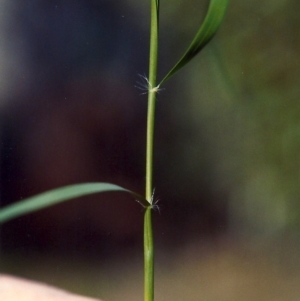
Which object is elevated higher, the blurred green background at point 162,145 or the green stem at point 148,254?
the blurred green background at point 162,145

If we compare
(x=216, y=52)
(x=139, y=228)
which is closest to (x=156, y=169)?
(x=139, y=228)

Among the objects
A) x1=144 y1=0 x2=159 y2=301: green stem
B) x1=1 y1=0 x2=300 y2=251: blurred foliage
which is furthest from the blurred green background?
x1=144 y1=0 x2=159 y2=301: green stem

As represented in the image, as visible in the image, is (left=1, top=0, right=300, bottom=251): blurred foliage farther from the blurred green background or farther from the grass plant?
the grass plant

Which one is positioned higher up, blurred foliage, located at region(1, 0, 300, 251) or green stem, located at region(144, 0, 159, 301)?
blurred foliage, located at region(1, 0, 300, 251)

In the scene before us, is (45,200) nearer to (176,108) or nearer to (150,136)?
(150,136)

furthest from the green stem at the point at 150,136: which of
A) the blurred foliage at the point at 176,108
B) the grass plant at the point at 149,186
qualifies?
the blurred foliage at the point at 176,108

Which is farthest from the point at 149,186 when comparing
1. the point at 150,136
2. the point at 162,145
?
the point at 162,145

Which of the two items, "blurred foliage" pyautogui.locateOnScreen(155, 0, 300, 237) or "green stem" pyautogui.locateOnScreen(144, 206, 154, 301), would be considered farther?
"blurred foliage" pyautogui.locateOnScreen(155, 0, 300, 237)

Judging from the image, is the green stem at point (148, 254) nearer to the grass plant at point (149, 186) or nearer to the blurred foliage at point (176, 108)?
the grass plant at point (149, 186)

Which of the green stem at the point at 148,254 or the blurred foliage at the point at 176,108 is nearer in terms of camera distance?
the green stem at the point at 148,254

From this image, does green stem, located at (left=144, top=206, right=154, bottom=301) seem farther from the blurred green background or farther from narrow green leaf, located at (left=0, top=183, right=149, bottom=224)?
the blurred green background

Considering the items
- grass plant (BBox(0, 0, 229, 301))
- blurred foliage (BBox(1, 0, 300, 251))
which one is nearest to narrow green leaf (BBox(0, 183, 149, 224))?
grass plant (BBox(0, 0, 229, 301))
